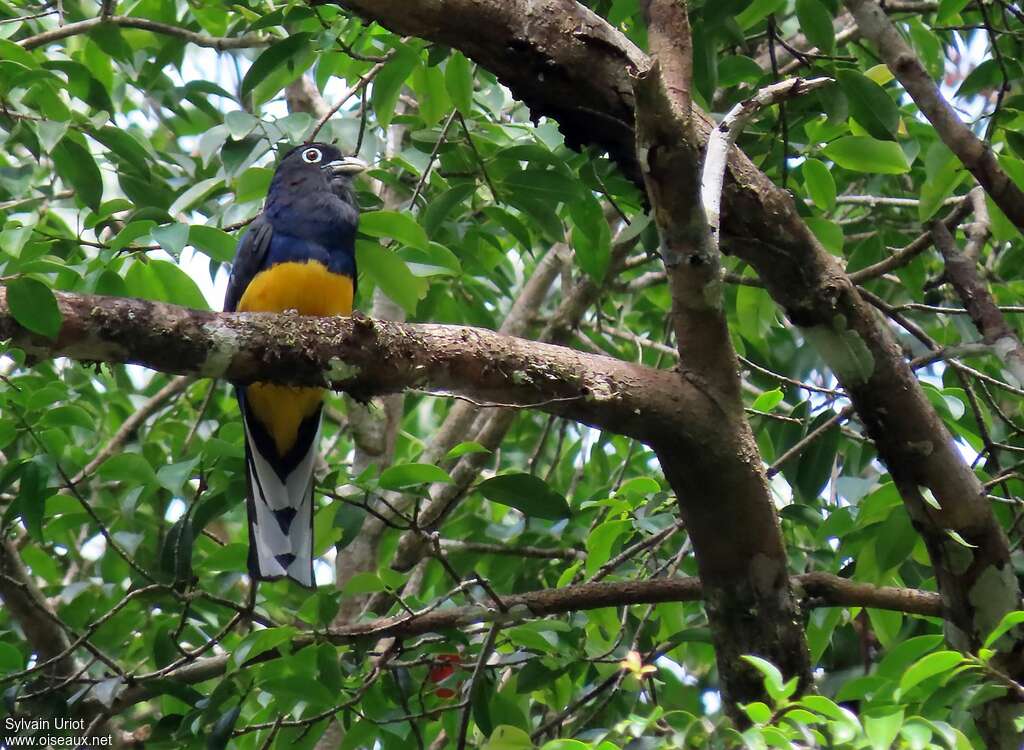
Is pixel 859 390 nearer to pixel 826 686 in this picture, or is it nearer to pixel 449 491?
pixel 826 686

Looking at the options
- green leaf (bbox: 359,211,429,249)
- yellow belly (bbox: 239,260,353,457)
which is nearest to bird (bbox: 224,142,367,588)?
yellow belly (bbox: 239,260,353,457)

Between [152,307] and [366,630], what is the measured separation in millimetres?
1058

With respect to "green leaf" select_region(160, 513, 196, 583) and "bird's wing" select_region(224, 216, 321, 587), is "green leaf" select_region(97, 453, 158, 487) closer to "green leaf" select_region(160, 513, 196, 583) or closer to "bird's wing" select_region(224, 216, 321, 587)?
"green leaf" select_region(160, 513, 196, 583)

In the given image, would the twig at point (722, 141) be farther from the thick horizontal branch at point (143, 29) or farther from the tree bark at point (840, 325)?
the thick horizontal branch at point (143, 29)

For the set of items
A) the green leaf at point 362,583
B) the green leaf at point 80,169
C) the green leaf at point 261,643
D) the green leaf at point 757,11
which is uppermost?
the green leaf at point 80,169

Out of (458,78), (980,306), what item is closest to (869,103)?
(980,306)

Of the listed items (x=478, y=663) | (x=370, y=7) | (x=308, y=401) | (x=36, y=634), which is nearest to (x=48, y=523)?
(x=36, y=634)

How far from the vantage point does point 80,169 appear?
3564 mm

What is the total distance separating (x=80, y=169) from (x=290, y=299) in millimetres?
751

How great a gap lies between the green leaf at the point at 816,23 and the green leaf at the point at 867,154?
253 mm

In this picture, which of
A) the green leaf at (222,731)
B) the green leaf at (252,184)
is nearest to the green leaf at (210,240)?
the green leaf at (252,184)

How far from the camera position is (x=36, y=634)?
385 centimetres

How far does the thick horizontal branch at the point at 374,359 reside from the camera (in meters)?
2.38

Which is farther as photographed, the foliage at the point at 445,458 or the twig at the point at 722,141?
the foliage at the point at 445,458
